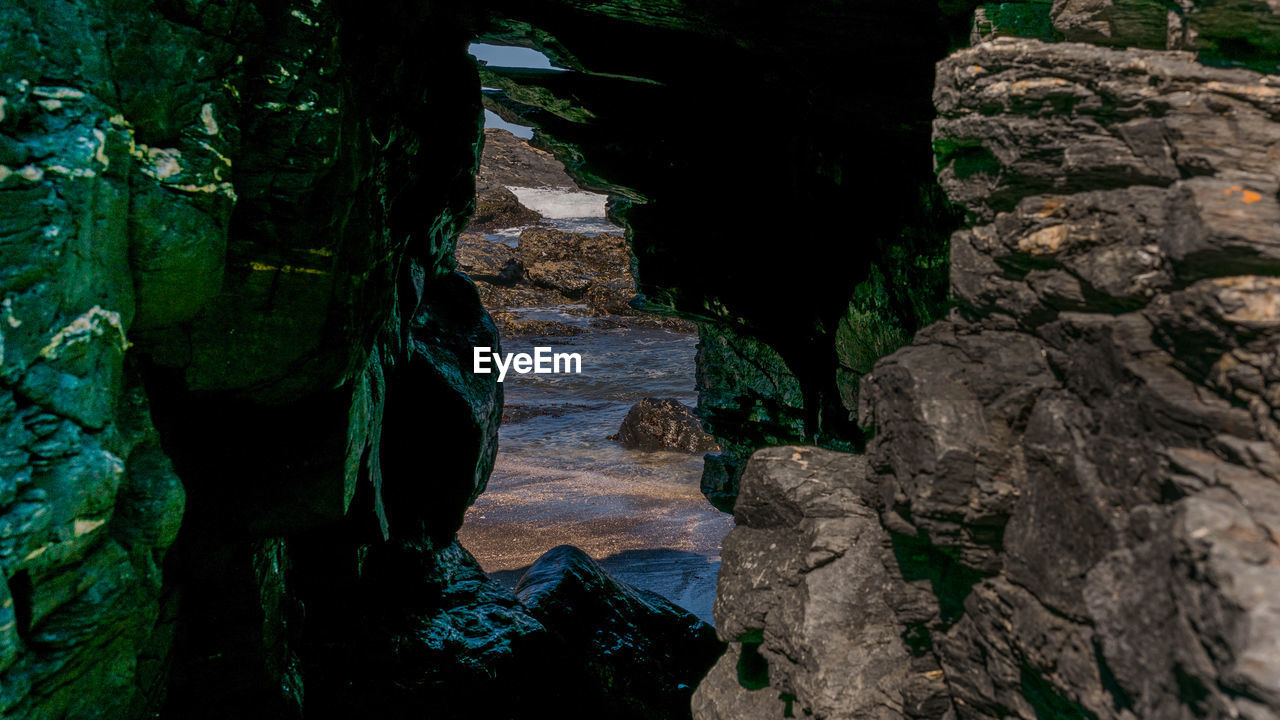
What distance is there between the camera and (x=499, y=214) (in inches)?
1620

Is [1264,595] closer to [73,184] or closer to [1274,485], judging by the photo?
[1274,485]

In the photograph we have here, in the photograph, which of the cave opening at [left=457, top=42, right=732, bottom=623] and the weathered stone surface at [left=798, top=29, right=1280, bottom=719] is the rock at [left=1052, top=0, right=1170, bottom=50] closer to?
the weathered stone surface at [left=798, top=29, right=1280, bottom=719]

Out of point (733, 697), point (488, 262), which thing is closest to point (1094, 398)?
point (733, 697)

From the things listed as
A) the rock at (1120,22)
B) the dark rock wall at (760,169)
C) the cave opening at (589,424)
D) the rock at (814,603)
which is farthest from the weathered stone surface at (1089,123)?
the cave opening at (589,424)

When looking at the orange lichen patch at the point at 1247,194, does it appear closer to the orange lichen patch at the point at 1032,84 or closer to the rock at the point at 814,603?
the orange lichen patch at the point at 1032,84

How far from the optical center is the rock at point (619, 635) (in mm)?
9406

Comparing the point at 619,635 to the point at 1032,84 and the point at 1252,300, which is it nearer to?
the point at 1032,84

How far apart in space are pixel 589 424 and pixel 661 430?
2493 mm

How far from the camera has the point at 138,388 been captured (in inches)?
155

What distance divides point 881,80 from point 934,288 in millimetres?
1772

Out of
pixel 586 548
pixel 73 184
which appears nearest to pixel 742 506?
pixel 73 184

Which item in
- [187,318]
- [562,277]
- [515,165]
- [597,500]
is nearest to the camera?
[187,318]

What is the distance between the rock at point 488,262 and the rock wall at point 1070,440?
92.9 ft

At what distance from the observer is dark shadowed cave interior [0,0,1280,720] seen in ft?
7.65
